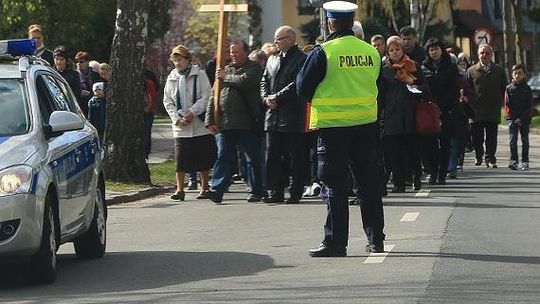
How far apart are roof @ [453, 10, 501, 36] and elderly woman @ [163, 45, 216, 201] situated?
2460 inches

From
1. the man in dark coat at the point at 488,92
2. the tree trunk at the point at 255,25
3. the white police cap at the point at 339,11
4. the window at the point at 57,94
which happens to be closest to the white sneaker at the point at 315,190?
the man in dark coat at the point at 488,92

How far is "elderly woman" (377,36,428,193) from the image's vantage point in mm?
18766

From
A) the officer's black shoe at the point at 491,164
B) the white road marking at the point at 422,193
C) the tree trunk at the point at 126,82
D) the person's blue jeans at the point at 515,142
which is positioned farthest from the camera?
the officer's black shoe at the point at 491,164

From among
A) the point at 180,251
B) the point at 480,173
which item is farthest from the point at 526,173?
the point at 180,251

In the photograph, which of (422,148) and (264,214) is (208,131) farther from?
(422,148)

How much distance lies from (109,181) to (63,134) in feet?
31.0

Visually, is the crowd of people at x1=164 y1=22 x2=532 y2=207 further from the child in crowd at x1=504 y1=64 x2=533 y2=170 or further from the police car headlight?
the police car headlight

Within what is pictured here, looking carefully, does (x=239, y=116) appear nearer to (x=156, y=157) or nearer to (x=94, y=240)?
(x=94, y=240)

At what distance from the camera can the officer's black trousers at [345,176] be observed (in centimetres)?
1148

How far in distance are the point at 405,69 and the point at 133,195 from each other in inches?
150

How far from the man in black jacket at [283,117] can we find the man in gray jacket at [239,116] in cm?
40

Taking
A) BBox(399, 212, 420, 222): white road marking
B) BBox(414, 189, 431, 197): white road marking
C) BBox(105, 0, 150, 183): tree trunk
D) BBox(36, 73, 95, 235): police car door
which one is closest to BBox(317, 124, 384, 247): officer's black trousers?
BBox(36, 73, 95, 235): police car door

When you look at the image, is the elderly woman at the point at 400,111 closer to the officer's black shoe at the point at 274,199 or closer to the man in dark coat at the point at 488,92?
the officer's black shoe at the point at 274,199

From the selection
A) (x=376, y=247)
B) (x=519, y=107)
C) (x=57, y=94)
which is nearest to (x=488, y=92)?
(x=519, y=107)
